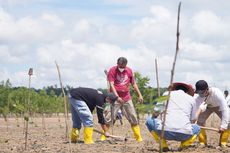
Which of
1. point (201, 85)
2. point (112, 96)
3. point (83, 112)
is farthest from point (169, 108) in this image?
point (83, 112)

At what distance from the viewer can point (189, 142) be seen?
30.5 ft

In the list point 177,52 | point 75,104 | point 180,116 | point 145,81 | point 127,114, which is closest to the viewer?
point 177,52

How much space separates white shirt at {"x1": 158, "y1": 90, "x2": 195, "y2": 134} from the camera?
8852mm

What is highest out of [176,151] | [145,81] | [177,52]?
[145,81]

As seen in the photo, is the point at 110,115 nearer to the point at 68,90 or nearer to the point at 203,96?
the point at 68,90

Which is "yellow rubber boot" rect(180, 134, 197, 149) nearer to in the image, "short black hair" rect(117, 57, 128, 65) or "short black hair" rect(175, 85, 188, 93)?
"short black hair" rect(175, 85, 188, 93)

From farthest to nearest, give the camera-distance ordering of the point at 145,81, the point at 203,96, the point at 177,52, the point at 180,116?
the point at 145,81
the point at 203,96
the point at 180,116
the point at 177,52

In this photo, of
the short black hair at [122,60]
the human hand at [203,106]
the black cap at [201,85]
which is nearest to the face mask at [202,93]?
the black cap at [201,85]

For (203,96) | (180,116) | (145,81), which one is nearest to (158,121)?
(180,116)

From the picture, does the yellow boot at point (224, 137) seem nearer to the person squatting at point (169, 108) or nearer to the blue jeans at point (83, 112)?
the person squatting at point (169, 108)

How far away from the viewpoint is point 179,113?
8891mm

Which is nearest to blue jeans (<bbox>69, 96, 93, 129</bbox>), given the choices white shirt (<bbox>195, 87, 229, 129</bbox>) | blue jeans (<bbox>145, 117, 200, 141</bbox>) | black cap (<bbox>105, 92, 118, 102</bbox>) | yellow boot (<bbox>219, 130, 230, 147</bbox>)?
black cap (<bbox>105, 92, 118, 102</bbox>)

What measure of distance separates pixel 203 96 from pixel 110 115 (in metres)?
2.88

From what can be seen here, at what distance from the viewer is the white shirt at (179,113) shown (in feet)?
29.0
